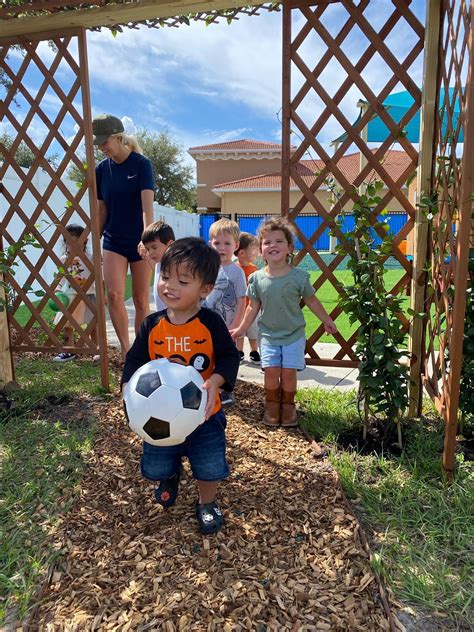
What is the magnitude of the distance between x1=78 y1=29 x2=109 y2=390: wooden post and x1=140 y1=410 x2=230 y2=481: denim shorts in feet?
5.09

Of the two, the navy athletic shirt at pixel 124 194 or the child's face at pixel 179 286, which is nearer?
the child's face at pixel 179 286

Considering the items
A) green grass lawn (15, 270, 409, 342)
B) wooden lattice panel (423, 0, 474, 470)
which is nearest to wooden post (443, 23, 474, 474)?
wooden lattice panel (423, 0, 474, 470)

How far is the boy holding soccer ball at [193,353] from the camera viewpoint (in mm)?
1891

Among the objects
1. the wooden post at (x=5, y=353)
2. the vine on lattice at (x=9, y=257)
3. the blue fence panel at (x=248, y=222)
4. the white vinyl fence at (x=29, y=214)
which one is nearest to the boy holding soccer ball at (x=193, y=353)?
the vine on lattice at (x=9, y=257)

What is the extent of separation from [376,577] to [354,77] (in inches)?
107

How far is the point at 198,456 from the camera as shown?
1.94 m

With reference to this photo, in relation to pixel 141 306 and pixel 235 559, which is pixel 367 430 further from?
pixel 141 306

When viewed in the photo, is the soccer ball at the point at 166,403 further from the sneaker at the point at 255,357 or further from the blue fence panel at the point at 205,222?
the blue fence panel at the point at 205,222

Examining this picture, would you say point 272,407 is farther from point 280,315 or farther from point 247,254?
point 247,254

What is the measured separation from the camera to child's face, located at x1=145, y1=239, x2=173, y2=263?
9.73 feet

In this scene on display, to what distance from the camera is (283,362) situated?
9.49 feet

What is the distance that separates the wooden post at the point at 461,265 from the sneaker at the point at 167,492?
1272mm

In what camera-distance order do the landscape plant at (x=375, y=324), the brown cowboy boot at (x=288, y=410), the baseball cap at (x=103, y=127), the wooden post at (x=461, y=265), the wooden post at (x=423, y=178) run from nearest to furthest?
the wooden post at (x=461, y=265) < the landscape plant at (x=375, y=324) < the wooden post at (x=423, y=178) < the brown cowboy boot at (x=288, y=410) < the baseball cap at (x=103, y=127)

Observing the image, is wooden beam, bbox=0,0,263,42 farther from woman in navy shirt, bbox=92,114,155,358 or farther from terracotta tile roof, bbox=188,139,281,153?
terracotta tile roof, bbox=188,139,281,153
